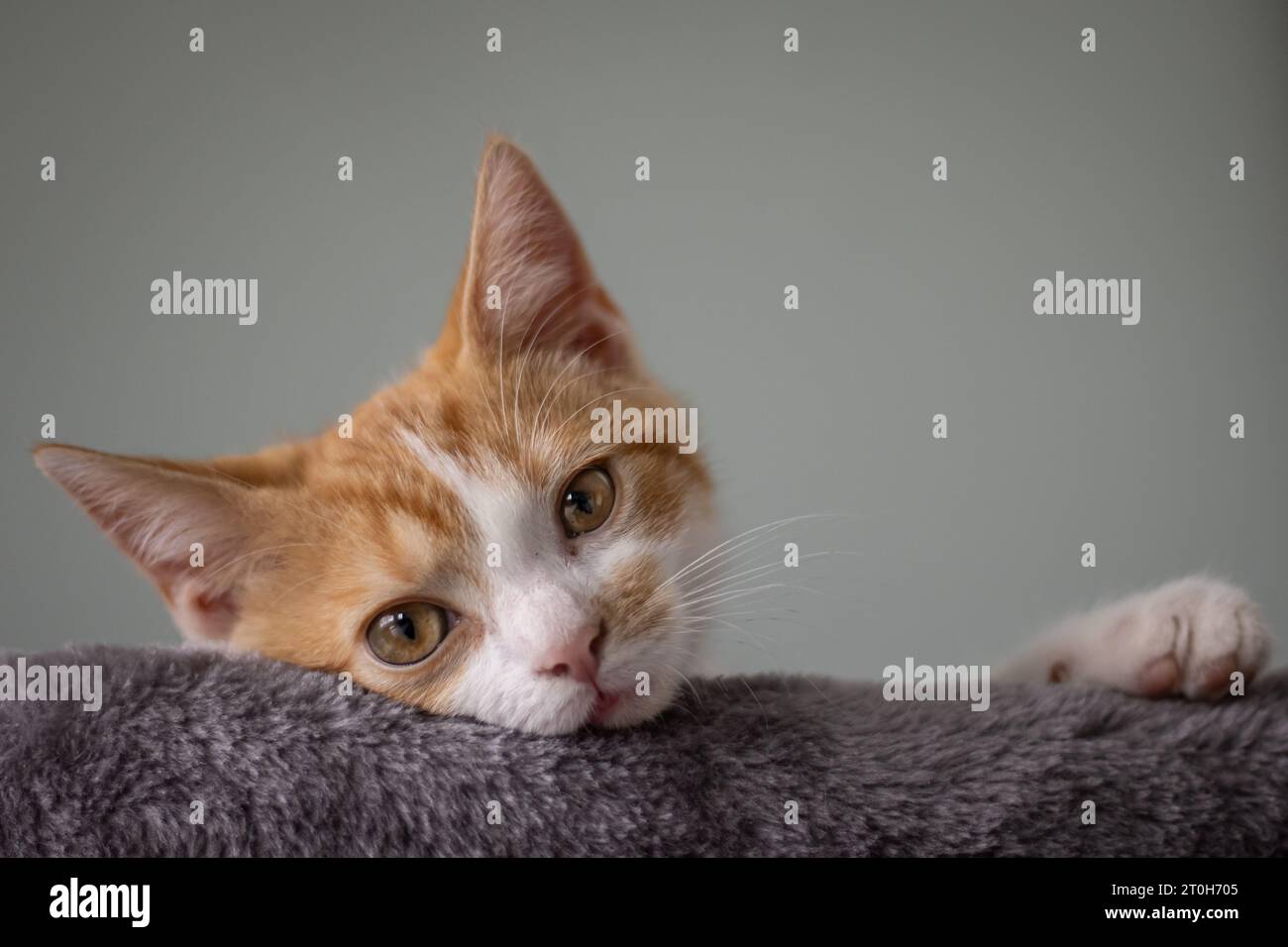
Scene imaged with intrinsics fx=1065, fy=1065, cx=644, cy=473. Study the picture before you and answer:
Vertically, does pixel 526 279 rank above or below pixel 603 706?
above

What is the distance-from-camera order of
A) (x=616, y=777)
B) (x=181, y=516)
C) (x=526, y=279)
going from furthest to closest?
1. (x=526, y=279)
2. (x=181, y=516)
3. (x=616, y=777)

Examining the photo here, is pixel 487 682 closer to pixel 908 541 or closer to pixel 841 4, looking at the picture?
pixel 908 541

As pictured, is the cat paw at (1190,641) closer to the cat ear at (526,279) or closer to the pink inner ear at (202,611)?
the cat ear at (526,279)

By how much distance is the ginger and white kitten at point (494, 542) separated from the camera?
1098 millimetres

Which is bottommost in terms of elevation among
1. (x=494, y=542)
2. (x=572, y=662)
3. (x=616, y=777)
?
(x=616, y=777)

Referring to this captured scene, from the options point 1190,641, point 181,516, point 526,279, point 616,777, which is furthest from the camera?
point 526,279

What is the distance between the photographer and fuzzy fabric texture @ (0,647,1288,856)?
926 millimetres

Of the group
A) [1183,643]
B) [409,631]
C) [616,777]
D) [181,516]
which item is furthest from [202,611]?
[1183,643]

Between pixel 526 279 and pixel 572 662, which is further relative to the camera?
pixel 526 279

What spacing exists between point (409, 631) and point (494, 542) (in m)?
0.13

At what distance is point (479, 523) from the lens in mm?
1180

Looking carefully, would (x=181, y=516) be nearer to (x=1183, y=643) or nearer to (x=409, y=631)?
(x=409, y=631)

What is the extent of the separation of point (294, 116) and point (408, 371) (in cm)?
141
